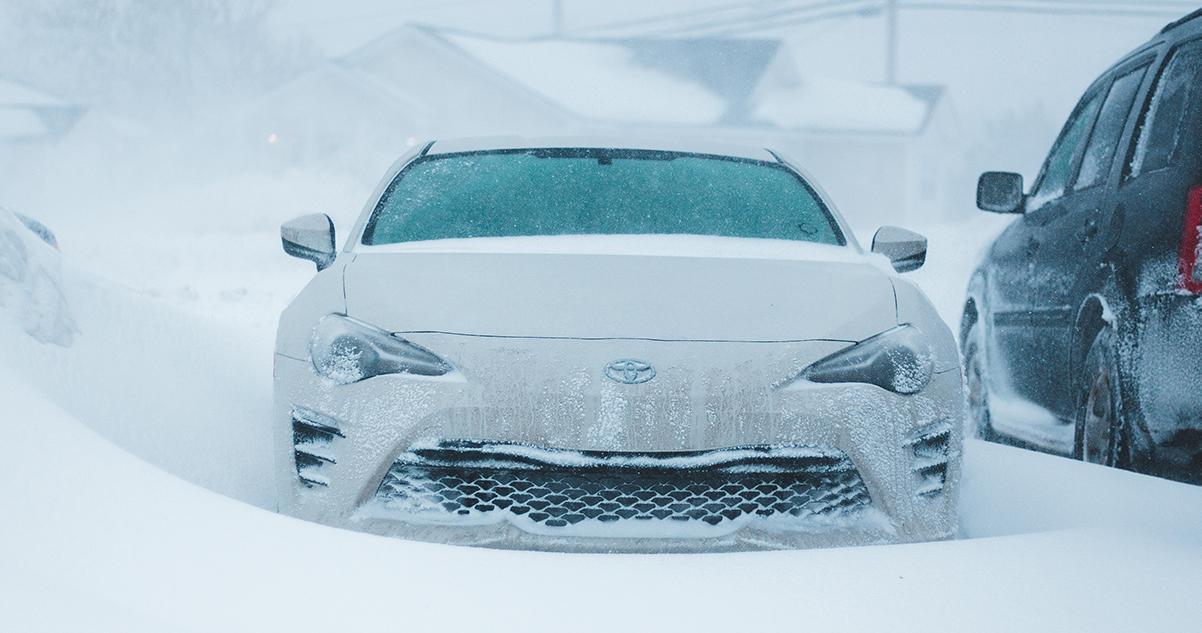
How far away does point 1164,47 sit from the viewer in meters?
4.55

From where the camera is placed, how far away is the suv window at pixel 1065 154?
5.40 m

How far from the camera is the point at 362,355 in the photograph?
3.03 metres

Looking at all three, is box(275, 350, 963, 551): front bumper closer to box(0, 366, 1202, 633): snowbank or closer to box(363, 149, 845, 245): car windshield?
box(0, 366, 1202, 633): snowbank

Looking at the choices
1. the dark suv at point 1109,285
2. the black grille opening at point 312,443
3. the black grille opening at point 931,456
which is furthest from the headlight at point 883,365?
the black grille opening at point 312,443

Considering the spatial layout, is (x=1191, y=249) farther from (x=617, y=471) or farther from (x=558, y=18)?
(x=558, y=18)

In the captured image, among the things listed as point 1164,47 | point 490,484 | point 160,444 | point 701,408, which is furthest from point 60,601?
point 1164,47

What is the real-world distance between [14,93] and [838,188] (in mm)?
37195

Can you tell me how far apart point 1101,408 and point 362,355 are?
239 centimetres

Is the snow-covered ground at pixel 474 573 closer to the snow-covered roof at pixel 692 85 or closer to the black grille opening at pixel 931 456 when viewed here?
the black grille opening at pixel 931 456

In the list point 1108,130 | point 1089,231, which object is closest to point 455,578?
point 1089,231

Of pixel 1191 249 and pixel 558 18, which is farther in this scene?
pixel 558 18

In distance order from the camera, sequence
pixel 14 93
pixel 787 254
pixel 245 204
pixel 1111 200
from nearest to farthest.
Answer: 1. pixel 787 254
2. pixel 1111 200
3. pixel 245 204
4. pixel 14 93

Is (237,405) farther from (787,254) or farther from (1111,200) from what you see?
(1111,200)

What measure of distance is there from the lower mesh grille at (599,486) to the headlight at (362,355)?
0.69ft
